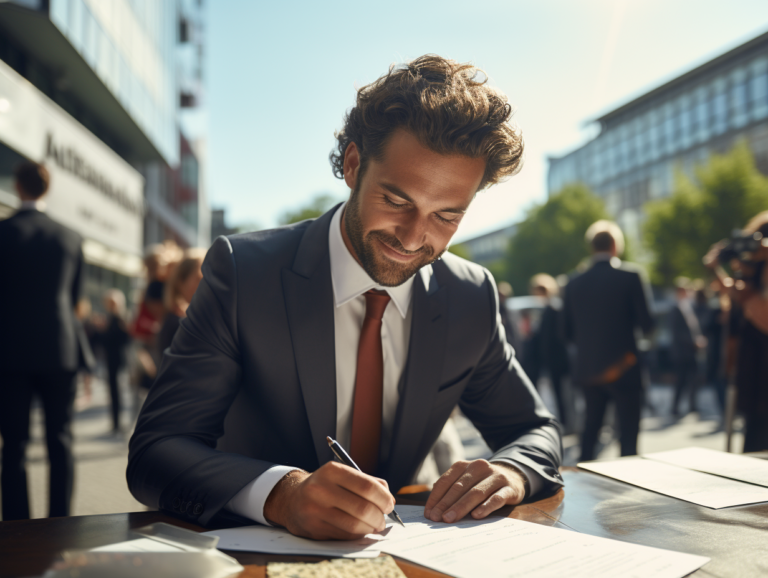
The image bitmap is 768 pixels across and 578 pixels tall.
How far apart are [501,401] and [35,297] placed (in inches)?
114

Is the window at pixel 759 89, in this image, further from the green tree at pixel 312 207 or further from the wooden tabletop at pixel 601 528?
the wooden tabletop at pixel 601 528

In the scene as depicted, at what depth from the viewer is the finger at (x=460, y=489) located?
123 centimetres

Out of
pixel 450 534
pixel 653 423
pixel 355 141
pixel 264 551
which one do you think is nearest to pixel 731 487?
pixel 450 534

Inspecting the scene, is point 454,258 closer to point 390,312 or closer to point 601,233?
point 390,312

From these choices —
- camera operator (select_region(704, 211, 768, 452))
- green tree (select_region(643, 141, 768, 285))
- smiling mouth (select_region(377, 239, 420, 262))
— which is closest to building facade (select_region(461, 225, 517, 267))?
green tree (select_region(643, 141, 768, 285))

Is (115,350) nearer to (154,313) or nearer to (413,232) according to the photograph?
(154,313)

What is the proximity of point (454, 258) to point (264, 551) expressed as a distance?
1.26 m

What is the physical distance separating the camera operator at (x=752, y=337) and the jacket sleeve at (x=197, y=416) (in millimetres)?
A: 2609

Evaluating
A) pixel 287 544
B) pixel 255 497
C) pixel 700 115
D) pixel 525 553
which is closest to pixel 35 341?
pixel 255 497

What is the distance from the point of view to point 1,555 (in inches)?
37.4

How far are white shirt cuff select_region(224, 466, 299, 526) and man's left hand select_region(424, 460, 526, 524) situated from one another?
33 cm

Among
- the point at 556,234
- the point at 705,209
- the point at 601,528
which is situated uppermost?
the point at 556,234

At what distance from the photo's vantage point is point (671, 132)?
133 ft

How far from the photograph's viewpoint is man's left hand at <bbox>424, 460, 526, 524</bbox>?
1.25m
